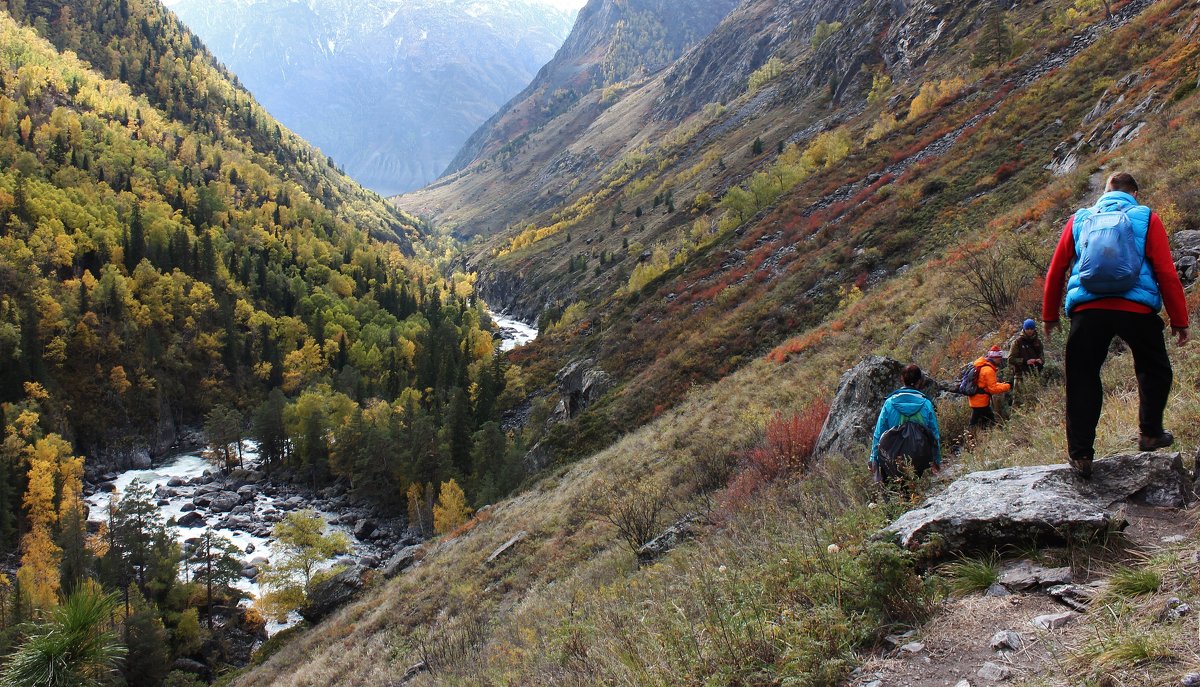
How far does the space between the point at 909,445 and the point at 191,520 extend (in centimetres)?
7391

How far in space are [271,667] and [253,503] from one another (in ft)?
155

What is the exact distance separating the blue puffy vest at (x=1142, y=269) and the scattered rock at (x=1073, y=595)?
99.0 inches

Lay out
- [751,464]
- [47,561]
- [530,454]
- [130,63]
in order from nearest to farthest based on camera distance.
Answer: [751,464], [530,454], [47,561], [130,63]

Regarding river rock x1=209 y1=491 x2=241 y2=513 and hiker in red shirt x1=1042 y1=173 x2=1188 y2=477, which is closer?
hiker in red shirt x1=1042 y1=173 x2=1188 y2=477

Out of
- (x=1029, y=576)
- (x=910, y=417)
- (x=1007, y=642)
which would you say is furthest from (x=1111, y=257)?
(x=1007, y=642)

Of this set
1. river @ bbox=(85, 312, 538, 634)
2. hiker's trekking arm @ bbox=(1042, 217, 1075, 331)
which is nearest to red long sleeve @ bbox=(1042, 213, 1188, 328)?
hiker's trekking arm @ bbox=(1042, 217, 1075, 331)

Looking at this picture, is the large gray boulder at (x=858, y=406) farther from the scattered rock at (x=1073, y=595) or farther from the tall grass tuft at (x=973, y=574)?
the scattered rock at (x=1073, y=595)

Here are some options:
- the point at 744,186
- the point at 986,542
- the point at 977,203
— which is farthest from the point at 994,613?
the point at 744,186

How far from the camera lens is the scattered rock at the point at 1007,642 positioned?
153 inches

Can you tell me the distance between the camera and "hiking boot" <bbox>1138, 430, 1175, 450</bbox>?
17.5ft

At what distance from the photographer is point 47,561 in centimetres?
5181

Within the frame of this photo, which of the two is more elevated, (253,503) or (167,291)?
(167,291)

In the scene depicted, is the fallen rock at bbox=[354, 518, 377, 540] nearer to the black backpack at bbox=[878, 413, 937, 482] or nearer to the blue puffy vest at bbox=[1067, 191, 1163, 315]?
the black backpack at bbox=[878, 413, 937, 482]

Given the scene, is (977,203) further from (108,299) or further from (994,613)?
(108,299)
